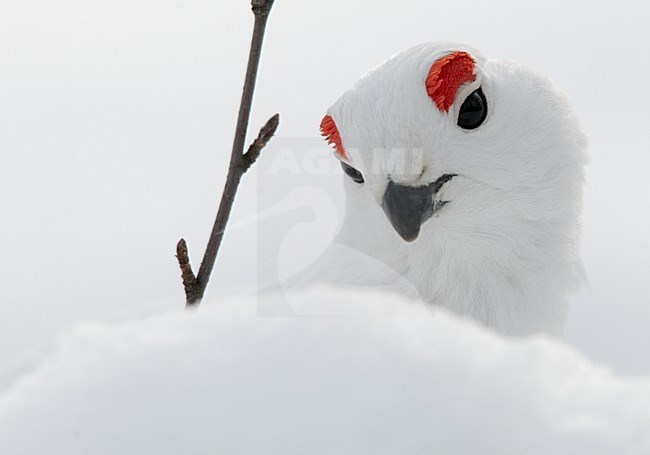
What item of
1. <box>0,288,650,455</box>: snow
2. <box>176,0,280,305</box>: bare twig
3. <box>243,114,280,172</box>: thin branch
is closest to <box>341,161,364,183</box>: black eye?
<box>243,114,280,172</box>: thin branch

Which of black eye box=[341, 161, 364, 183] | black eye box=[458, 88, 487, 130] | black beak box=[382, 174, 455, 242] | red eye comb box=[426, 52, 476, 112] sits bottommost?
black beak box=[382, 174, 455, 242]

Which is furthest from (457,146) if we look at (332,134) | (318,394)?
(318,394)

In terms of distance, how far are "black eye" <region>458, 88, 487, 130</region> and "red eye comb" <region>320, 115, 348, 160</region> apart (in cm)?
36

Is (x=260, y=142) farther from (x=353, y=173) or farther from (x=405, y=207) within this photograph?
(x=353, y=173)

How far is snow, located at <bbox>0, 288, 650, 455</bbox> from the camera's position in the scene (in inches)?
29.9

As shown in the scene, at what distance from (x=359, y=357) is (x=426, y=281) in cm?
184

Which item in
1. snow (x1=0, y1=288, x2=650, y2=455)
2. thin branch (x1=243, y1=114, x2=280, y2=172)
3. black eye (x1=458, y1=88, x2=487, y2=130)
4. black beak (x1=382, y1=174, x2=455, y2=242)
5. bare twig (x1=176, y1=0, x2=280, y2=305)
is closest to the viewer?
snow (x1=0, y1=288, x2=650, y2=455)

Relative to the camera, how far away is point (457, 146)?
8.06 ft

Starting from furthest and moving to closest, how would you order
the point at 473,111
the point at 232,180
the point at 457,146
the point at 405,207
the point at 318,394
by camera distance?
the point at 473,111 < the point at 457,146 < the point at 405,207 < the point at 232,180 < the point at 318,394

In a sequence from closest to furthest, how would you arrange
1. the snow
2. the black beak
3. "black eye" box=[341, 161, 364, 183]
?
the snow, the black beak, "black eye" box=[341, 161, 364, 183]

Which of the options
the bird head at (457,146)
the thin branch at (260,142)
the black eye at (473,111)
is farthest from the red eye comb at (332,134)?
the thin branch at (260,142)

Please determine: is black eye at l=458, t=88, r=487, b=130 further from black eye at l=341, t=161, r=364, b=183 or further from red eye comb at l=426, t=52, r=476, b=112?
black eye at l=341, t=161, r=364, b=183

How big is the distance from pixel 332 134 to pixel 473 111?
17.5 inches

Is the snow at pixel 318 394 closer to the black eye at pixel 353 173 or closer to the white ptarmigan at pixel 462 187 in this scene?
the white ptarmigan at pixel 462 187
